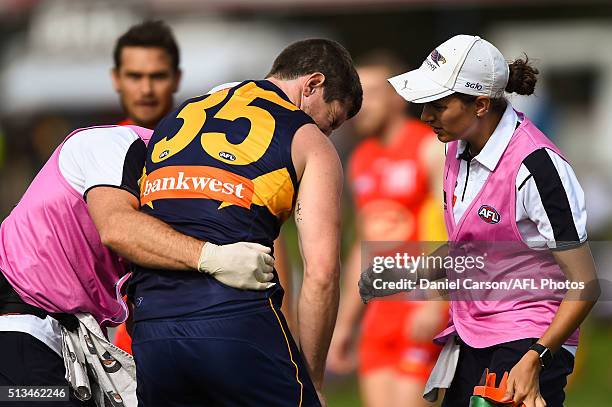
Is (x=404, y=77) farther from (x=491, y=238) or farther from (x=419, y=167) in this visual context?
(x=419, y=167)

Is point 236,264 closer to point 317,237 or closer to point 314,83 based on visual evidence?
point 317,237

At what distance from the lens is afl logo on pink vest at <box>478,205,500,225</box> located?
14.3ft

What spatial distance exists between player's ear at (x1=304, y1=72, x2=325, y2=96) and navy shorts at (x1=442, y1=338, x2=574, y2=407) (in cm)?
121

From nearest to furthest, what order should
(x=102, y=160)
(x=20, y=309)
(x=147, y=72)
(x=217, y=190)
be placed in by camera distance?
(x=217, y=190)
(x=102, y=160)
(x=20, y=309)
(x=147, y=72)

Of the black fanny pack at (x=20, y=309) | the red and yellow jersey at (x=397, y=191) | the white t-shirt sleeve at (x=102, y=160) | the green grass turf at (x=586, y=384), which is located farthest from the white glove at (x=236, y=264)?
the green grass turf at (x=586, y=384)

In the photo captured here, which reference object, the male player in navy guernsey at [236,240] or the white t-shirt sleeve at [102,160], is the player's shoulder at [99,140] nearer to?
the white t-shirt sleeve at [102,160]

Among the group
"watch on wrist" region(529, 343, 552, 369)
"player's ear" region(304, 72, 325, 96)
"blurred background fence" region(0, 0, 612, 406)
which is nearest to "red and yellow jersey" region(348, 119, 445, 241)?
"player's ear" region(304, 72, 325, 96)

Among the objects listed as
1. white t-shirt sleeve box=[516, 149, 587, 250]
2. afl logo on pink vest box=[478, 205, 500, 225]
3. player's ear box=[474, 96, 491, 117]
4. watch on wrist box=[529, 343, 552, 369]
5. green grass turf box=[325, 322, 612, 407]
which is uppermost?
player's ear box=[474, 96, 491, 117]

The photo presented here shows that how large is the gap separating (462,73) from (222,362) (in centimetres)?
150

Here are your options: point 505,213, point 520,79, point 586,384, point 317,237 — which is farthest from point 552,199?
point 586,384

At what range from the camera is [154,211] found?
13.6ft

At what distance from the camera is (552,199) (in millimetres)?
4172

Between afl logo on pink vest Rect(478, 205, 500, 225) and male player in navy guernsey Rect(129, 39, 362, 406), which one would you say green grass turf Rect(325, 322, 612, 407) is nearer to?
afl logo on pink vest Rect(478, 205, 500, 225)

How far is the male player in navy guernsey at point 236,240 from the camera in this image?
3.98 m
